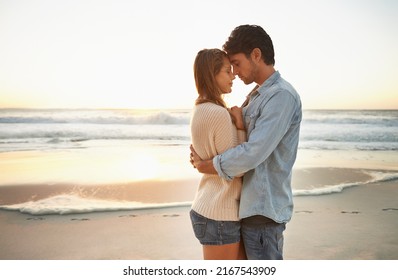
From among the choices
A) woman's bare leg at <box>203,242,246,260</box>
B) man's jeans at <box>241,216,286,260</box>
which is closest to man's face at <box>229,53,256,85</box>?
man's jeans at <box>241,216,286,260</box>

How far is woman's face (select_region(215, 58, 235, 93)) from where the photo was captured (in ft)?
6.00

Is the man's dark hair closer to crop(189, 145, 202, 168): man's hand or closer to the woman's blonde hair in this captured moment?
the woman's blonde hair

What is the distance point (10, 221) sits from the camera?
3.71 m

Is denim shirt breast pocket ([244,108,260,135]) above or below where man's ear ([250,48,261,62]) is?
below

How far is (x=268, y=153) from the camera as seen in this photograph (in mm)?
1719

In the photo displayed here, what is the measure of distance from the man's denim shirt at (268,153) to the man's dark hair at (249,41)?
11cm

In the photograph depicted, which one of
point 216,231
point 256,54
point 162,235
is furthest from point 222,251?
point 162,235

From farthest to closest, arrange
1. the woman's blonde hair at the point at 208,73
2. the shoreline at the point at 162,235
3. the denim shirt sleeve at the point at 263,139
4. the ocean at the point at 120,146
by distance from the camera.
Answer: the ocean at the point at 120,146
the shoreline at the point at 162,235
the woman's blonde hair at the point at 208,73
the denim shirt sleeve at the point at 263,139

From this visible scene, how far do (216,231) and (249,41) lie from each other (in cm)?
79

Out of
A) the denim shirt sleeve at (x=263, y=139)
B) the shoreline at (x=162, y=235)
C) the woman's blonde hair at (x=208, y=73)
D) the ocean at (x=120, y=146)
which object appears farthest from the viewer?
the ocean at (x=120, y=146)

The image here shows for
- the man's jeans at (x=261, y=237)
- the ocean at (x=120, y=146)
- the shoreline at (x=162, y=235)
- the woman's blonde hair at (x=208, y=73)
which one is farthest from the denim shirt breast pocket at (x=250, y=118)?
the ocean at (x=120, y=146)

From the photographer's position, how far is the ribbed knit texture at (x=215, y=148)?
5.76ft

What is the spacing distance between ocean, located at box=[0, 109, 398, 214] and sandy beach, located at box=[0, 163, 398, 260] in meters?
0.25

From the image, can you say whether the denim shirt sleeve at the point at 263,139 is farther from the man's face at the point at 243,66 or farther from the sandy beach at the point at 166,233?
the sandy beach at the point at 166,233
